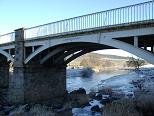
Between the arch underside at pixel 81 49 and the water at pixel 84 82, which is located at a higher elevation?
the arch underside at pixel 81 49

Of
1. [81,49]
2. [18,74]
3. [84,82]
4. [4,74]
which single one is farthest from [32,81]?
[84,82]

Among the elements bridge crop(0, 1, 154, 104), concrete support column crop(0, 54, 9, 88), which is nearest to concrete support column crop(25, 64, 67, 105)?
bridge crop(0, 1, 154, 104)

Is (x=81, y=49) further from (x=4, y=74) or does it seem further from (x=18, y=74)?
(x=4, y=74)

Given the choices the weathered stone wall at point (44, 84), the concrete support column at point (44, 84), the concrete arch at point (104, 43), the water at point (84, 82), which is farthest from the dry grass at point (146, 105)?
the water at point (84, 82)

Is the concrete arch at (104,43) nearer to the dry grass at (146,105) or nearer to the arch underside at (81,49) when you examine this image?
the arch underside at (81,49)

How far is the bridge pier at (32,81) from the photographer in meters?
25.0

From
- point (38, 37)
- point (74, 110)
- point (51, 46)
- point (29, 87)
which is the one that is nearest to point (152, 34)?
point (74, 110)

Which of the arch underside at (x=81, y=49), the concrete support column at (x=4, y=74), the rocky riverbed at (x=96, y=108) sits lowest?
the rocky riverbed at (x=96, y=108)

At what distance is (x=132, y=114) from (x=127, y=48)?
383 cm

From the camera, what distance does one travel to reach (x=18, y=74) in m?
25.6

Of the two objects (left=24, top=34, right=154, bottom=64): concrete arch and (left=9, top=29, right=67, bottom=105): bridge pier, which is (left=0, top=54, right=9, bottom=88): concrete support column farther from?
(left=24, top=34, right=154, bottom=64): concrete arch

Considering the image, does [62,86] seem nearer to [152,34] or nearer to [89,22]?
[89,22]

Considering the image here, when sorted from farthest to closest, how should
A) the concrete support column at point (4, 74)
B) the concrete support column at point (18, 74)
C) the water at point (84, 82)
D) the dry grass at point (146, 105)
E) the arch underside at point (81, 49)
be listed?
the water at point (84, 82)
the concrete support column at point (4, 74)
the concrete support column at point (18, 74)
the dry grass at point (146, 105)
the arch underside at point (81, 49)

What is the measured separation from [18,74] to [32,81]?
1442mm
